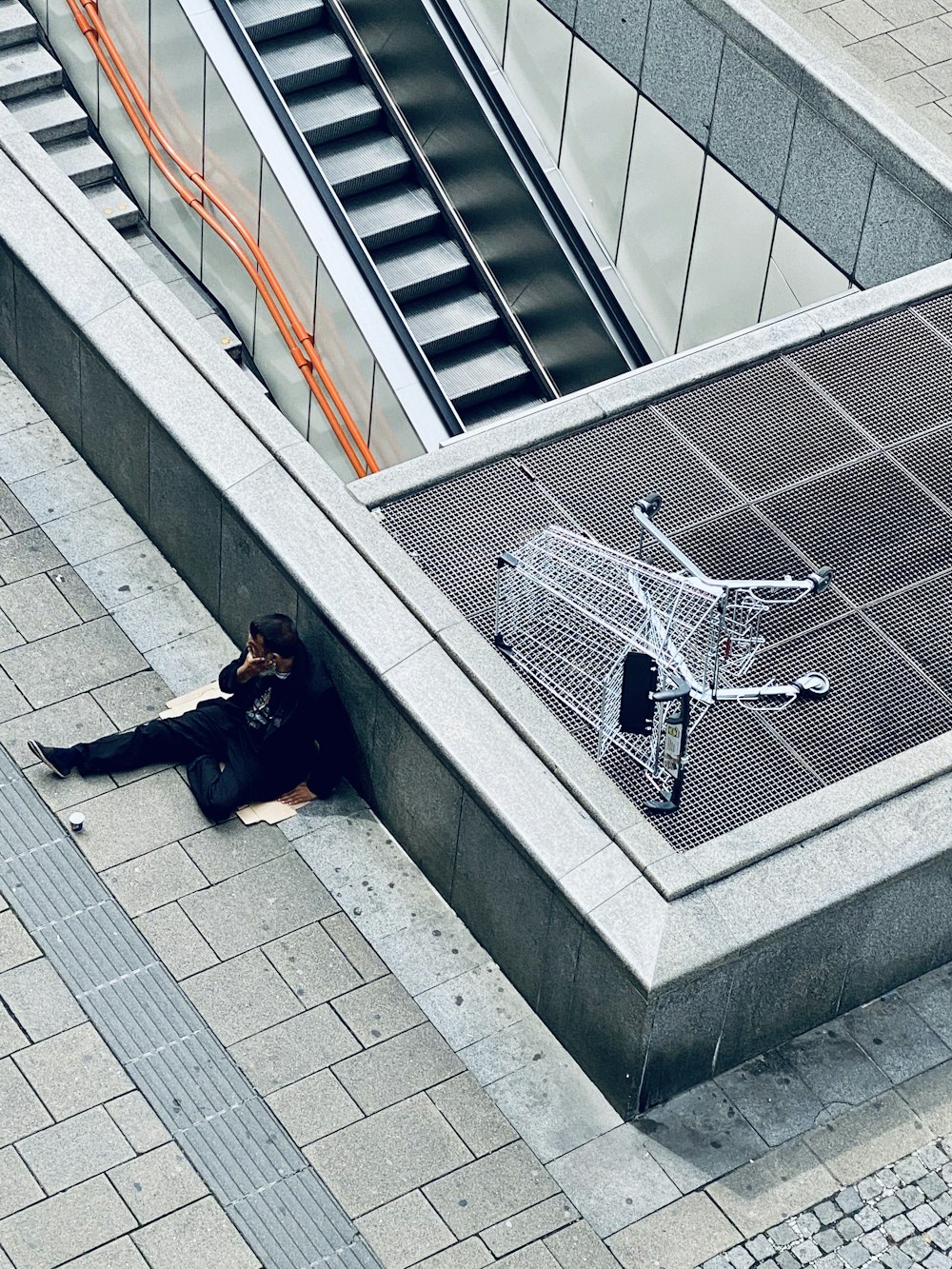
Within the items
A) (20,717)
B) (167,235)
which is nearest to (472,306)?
(167,235)

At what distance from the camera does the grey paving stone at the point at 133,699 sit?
33.3 ft

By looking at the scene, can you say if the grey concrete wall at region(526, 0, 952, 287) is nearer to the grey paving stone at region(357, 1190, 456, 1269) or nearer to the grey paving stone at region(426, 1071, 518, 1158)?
the grey paving stone at region(426, 1071, 518, 1158)

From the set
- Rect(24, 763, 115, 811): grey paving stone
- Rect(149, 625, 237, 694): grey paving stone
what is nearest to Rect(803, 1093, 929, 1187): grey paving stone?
Rect(24, 763, 115, 811): grey paving stone

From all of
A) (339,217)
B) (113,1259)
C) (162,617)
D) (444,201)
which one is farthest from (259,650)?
(444,201)

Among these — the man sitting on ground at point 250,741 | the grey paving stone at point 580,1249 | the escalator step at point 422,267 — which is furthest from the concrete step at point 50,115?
the grey paving stone at point 580,1249

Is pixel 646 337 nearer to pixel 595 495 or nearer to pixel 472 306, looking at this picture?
pixel 472 306

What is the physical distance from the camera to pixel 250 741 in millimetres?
9695

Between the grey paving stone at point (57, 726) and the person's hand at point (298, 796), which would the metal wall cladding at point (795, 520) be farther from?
the grey paving stone at point (57, 726)

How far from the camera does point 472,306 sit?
14688 mm

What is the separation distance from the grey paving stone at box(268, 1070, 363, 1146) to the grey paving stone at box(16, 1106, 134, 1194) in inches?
26.2

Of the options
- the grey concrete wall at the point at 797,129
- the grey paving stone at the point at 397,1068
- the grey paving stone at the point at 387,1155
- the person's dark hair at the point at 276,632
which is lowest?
the grey paving stone at the point at 387,1155

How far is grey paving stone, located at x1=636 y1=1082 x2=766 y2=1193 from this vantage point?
857 centimetres

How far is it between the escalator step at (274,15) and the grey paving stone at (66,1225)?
905cm

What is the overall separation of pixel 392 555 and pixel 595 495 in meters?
1.23
